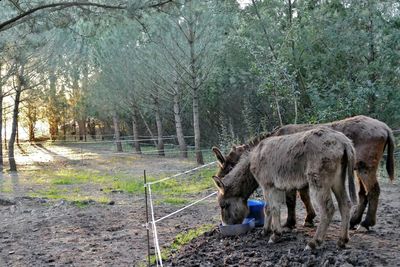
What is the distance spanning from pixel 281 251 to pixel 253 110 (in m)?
12.1

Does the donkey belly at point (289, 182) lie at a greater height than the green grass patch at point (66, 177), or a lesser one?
greater

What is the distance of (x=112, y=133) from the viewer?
1267 inches

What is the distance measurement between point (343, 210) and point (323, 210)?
229 millimetres

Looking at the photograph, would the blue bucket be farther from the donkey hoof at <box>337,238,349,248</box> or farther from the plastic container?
the donkey hoof at <box>337,238,349,248</box>

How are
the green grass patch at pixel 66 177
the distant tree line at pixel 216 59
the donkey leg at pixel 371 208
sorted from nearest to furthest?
the donkey leg at pixel 371 208, the distant tree line at pixel 216 59, the green grass patch at pixel 66 177

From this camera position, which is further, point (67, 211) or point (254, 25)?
point (254, 25)

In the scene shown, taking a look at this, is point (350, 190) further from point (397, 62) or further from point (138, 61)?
point (138, 61)

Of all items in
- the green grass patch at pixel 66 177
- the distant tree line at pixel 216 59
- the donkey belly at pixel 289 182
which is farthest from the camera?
the green grass patch at pixel 66 177

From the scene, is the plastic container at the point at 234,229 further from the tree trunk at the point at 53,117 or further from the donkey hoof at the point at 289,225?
the tree trunk at the point at 53,117

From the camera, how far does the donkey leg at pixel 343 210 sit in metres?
4.29

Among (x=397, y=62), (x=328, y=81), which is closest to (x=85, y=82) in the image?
(x=328, y=81)

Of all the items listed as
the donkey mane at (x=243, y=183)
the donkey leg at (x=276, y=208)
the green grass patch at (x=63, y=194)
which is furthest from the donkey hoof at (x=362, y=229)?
the green grass patch at (x=63, y=194)

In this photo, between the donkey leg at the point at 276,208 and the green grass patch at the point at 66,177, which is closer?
the donkey leg at the point at 276,208

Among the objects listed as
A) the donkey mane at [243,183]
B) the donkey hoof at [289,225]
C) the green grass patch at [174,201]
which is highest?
the donkey mane at [243,183]
